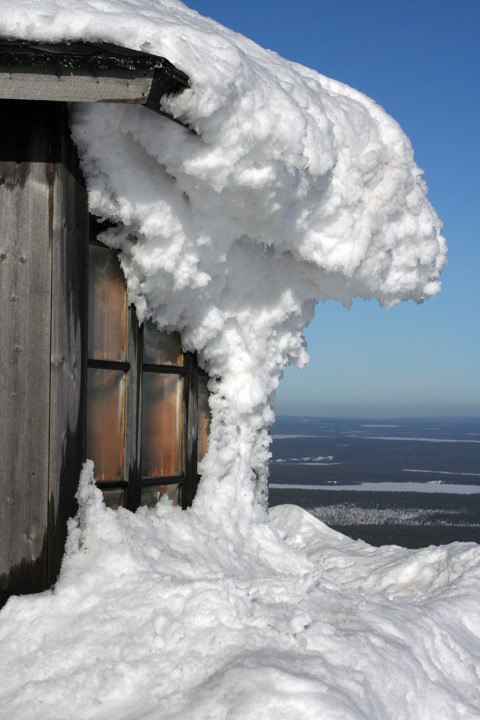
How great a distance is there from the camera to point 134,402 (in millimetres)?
3836

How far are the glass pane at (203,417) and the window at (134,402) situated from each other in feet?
0.07

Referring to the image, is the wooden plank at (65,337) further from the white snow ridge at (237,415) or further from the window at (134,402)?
the window at (134,402)

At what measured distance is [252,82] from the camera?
3.28 metres

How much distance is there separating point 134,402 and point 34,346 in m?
0.85

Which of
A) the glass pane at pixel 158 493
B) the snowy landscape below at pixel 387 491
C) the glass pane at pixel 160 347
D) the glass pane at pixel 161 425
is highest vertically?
the glass pane at pixel 160 347

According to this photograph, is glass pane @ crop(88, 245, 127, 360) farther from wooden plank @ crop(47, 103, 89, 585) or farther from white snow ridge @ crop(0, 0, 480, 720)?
wooden plank @ crop(47, 103, 89, 585)

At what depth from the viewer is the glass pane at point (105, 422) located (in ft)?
11.9

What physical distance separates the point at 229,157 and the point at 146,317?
3.17ft

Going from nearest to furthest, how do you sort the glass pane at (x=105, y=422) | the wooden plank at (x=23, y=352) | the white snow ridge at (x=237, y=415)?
the white snow ridge at (x=237, y=415) < the wooden plank at (x=23, y=352) < the glass pane at (x=105, y=422)

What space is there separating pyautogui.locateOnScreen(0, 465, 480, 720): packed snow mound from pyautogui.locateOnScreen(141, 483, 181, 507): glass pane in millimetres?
240

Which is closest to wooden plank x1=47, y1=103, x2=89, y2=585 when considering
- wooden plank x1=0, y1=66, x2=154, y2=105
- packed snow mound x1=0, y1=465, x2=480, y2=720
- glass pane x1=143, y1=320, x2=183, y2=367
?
packed snow mound x1=0, y1=465, x2=480, y2=720

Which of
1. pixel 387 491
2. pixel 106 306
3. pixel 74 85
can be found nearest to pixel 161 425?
pixel 106 306

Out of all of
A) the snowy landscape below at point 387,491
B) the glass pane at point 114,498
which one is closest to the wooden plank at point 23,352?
the glass pane at point 114,498

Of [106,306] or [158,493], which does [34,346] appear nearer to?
[106,306]
